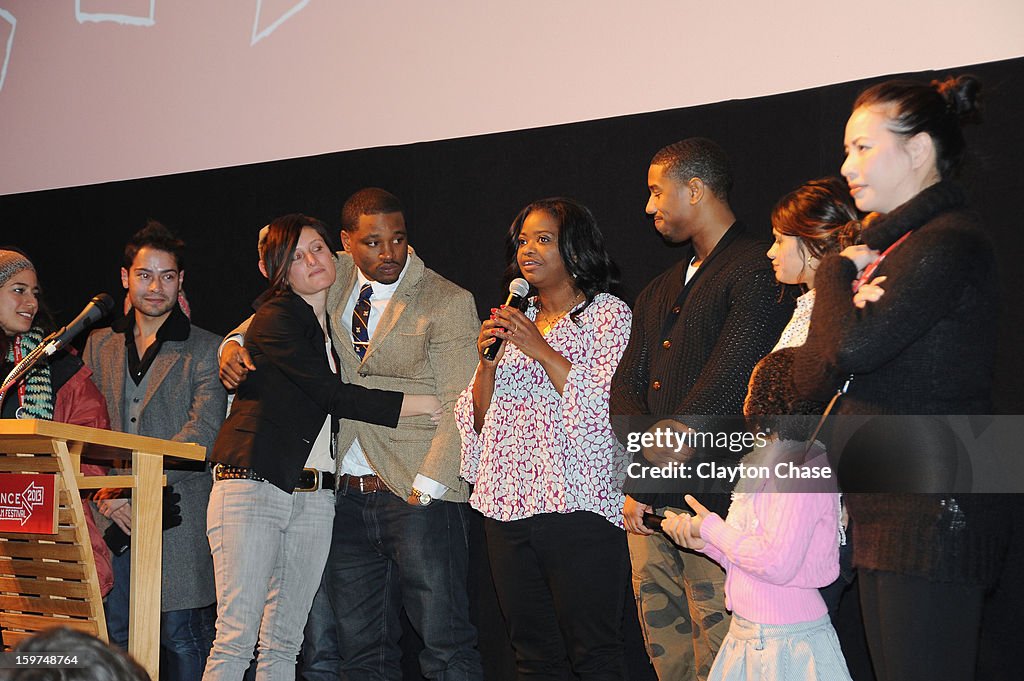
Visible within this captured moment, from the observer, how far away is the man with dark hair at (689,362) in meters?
2.90

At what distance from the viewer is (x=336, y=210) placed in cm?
452

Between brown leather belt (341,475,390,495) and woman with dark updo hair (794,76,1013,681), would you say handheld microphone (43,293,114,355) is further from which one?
woman with dark updo hair (794,76,1013,681)

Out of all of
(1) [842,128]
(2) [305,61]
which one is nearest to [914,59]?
(1) [842,128]

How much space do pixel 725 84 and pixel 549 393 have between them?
4.15ft

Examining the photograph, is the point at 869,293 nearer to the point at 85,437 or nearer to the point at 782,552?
the point at 782,552

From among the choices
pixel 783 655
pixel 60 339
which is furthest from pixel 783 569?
pixel 60 339

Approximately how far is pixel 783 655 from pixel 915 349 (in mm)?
808

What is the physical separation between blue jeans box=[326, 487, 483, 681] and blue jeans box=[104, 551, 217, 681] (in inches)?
28.5

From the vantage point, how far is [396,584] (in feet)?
12.4

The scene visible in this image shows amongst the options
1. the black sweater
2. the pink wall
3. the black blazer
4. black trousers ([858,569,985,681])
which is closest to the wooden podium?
the black blazer

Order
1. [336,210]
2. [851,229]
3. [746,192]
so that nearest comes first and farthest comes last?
1. [851,229]
2. [746,192]
3. [336,210]

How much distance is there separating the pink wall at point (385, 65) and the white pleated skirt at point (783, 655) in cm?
183

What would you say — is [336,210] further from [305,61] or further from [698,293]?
[698,293]

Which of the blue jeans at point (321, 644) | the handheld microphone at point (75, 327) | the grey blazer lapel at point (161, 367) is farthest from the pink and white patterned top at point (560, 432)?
the grey blazer lapel at point (161, 367)
